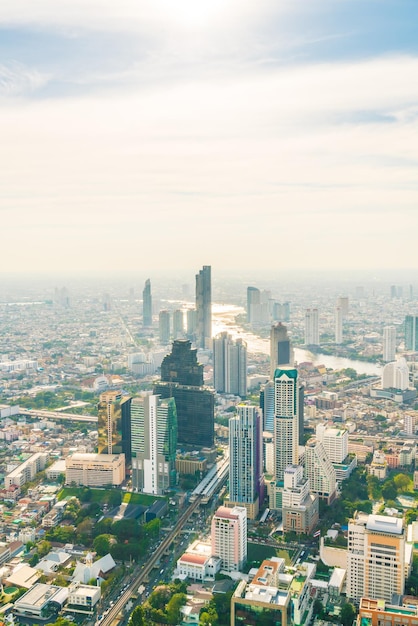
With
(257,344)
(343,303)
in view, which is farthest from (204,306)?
(343,303)

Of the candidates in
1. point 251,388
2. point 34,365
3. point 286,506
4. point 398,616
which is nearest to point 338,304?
point 251,388

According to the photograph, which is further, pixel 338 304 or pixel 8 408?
pixel 338 304

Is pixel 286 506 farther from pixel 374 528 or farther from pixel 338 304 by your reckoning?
pixel 338 304

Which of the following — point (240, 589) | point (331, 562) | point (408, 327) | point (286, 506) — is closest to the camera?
point (240, 589)

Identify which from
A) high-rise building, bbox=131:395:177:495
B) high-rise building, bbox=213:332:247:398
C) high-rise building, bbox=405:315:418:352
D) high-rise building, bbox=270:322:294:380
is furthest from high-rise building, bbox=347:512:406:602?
high-rise building, bbox=405:315:418:352

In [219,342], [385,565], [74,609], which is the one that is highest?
[219,342]

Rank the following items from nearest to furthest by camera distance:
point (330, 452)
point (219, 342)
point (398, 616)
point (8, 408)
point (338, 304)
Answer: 1. point (398, 616)
2. point (330, 452)
3. point (8, 408)
4. point (219, 342)
5. point (338, 304)

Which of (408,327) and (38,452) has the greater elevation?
(408,327)
